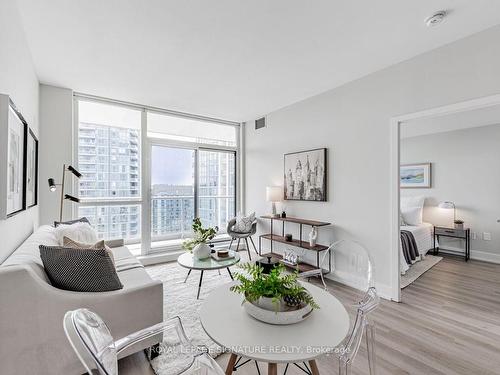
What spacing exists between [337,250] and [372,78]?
2215 mm

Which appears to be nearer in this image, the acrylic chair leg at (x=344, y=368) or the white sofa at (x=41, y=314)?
the acrylic chair leg at (x=344, y=368)

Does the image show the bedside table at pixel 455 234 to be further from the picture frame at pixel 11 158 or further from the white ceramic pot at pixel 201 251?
the picture frame at pixel 11 158

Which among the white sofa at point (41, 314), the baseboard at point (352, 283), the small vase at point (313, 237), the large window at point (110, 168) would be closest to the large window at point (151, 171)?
the large window at point (110, 168)

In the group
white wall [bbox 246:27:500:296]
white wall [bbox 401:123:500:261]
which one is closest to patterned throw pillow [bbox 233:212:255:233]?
white wall [bbox 246:27:500:296]

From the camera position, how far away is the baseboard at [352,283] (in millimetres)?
2805

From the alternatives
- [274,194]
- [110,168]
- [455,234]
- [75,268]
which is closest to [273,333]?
[75,268]

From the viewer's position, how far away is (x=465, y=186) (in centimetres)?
446

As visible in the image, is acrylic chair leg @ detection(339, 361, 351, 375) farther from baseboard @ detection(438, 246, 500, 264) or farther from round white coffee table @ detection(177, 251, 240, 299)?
baseboard @ detection(438, 246, 500, 264)

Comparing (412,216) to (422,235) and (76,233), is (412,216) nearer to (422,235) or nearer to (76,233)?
(422,235)

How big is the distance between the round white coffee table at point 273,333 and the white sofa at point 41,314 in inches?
29.4

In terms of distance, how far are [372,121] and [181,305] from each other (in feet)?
10.1

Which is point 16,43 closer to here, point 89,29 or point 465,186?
point 89,29

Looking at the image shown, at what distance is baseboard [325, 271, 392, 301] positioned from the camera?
280 centimetres

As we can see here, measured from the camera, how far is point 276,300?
1.06 m
